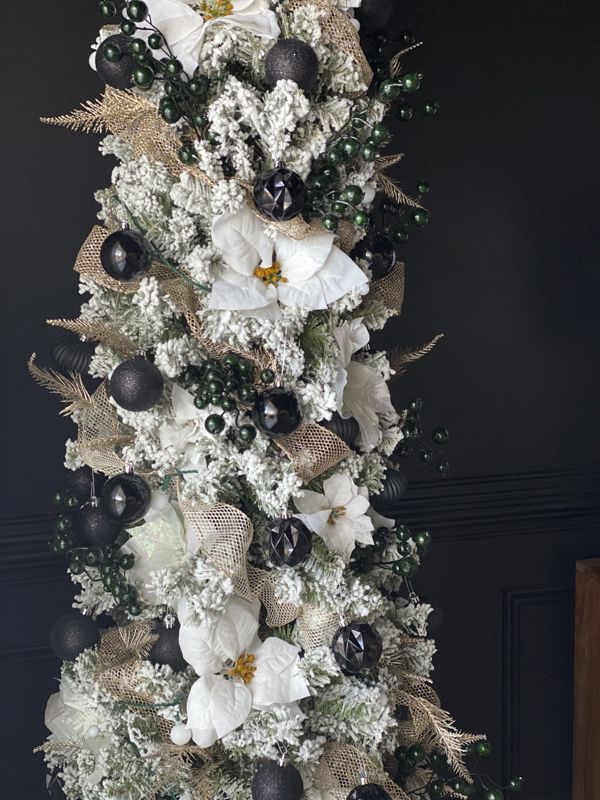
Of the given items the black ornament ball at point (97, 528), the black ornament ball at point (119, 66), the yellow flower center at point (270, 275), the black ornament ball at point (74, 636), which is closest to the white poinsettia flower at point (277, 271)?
the yellow flower center at point (270, 275)

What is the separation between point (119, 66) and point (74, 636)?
0.83m

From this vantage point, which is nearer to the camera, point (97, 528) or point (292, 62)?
point (292, 62)

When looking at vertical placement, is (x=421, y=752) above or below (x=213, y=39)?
below

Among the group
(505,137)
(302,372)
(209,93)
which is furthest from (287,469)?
(505,137)

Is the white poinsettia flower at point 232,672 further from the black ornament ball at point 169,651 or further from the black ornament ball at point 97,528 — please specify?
the black ornament ball at point 97,528

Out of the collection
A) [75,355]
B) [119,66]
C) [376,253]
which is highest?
[119,66]

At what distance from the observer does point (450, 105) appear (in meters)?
1.86

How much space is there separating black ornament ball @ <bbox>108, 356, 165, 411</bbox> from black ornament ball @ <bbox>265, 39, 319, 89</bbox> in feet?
1.30

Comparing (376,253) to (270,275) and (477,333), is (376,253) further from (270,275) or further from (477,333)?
(477,333)

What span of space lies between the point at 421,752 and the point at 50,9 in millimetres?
1515

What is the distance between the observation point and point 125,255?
3.34 ft

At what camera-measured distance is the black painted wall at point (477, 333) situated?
164 centimetres

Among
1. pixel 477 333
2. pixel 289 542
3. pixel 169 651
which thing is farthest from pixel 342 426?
pixel 477 333

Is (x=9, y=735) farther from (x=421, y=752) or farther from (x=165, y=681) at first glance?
(x=421, y=752)
